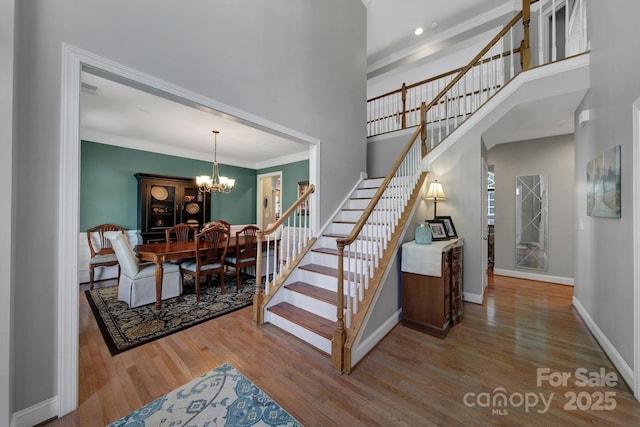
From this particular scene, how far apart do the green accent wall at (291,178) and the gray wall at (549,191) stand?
4.20 m

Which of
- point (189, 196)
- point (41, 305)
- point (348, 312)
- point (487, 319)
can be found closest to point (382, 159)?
point (487, 319)

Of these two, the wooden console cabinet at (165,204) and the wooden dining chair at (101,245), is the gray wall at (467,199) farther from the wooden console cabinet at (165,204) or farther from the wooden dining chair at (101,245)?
the wooden dining chair at (101,245)

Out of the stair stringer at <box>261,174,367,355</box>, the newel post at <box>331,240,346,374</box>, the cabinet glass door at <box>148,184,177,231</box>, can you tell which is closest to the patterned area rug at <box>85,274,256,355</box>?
the stair stringer at <box>261,174,367,355</box>

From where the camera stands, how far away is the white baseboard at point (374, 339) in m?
2.01

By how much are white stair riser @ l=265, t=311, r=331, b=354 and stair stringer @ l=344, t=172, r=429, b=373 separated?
26 cm

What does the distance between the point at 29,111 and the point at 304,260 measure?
8.46 ft

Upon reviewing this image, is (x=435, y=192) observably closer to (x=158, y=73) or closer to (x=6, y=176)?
(x=158, y=73)

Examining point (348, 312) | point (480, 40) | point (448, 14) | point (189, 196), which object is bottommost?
point (348, 312)

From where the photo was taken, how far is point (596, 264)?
2398 millimetres

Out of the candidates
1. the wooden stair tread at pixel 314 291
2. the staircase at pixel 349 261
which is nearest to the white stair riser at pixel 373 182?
the staircase at pixel 349 261

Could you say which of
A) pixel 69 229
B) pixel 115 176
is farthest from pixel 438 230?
pixel 115 176

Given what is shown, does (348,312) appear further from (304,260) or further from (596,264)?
(596,264)

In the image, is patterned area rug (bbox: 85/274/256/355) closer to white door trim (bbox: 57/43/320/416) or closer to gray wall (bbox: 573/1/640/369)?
white door trim (bbox: 57/43/320/416)

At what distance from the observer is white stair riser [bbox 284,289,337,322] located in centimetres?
240
